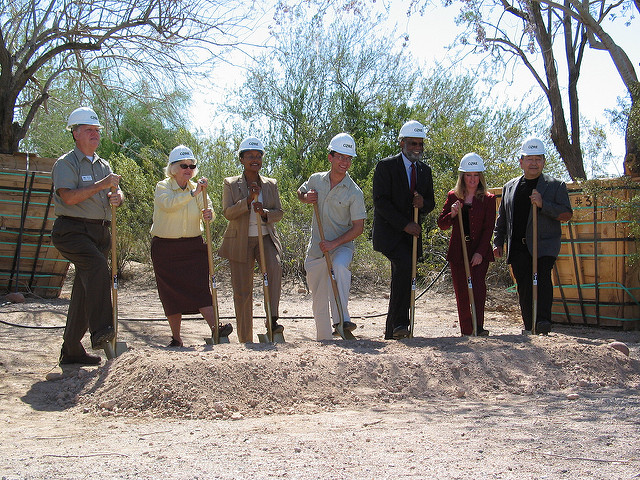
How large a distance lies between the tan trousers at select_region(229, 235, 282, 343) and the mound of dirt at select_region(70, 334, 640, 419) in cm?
91

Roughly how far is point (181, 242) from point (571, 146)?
23.8 ft

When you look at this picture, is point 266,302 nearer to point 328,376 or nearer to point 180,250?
point 180,250

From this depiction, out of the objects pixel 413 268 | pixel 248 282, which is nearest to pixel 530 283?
pixel 413 268

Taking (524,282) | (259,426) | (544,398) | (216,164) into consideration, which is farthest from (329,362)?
(216,164)

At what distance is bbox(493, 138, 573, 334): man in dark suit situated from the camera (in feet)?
24.7

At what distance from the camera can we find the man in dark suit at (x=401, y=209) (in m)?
7.29

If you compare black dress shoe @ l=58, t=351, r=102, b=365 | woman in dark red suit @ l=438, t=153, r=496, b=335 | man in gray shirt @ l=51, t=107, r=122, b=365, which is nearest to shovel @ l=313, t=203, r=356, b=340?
woman in dark red suit @ l=438, t=153, r=496, b=335

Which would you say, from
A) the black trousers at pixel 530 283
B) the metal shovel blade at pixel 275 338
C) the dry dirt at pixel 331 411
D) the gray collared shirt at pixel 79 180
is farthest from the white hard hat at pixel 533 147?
the gray collared shirt at pixel 79 180

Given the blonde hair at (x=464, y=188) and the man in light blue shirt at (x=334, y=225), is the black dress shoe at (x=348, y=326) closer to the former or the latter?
the man in light blue shirt at (x=334, y=225)

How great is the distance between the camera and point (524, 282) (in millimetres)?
7730

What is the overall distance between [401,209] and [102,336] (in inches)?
116

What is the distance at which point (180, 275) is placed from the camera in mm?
7262

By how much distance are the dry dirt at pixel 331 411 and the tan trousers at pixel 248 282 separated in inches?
36.6

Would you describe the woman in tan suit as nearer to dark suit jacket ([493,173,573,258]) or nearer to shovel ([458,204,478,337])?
shovel ([458,204,478,337])
